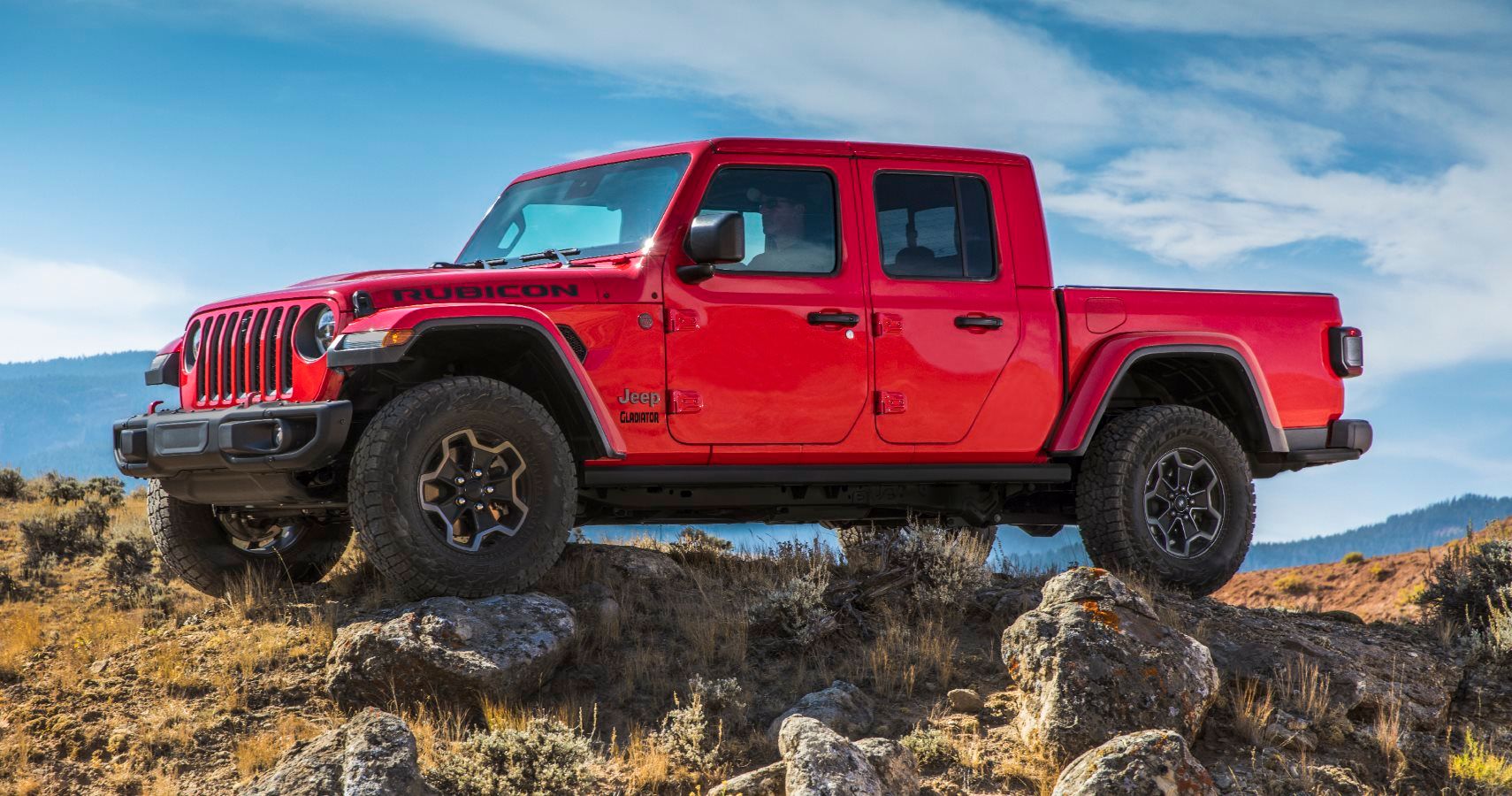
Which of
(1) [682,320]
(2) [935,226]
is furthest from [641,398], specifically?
(2) [935,226]

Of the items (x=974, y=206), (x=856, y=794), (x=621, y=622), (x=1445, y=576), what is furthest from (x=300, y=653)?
(x=1445, y=576)

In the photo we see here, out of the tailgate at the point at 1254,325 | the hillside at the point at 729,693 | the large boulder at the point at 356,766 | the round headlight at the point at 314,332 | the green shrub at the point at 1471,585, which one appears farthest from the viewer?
the green shrub at the point at 1471,585

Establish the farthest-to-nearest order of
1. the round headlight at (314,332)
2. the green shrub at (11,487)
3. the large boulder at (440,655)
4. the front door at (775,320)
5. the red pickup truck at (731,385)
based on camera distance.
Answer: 1. the green shrub at (11,487)
2. the front door at (775,320)
3. the round headlight at (314,332)
4. the red pickup truck at (731,385)
5. the large boulder at (440,655)

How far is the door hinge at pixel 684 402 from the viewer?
21.0ft

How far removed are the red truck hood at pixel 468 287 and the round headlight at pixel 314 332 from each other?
8 centimetres

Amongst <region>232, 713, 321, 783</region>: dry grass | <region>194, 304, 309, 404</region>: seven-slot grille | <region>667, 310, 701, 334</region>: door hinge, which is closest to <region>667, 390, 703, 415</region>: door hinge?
<region>667, 310, 701, 334</region>: door hinge

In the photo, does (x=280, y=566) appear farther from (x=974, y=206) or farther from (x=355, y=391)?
(x=974, y=206)

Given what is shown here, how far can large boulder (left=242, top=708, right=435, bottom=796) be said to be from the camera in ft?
15.6

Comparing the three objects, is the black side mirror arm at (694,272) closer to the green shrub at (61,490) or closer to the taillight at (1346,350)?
the taillight at (1346,350)

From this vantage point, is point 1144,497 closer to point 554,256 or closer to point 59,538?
point 554,256

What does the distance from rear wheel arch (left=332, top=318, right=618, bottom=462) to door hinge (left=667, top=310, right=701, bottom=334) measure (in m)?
0.48

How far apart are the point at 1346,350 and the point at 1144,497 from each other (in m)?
1.84

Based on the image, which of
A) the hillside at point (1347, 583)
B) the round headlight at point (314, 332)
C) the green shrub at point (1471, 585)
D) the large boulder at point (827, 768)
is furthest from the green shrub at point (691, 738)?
the hillside at point (1347, 583)

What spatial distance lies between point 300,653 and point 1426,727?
5.42 m
